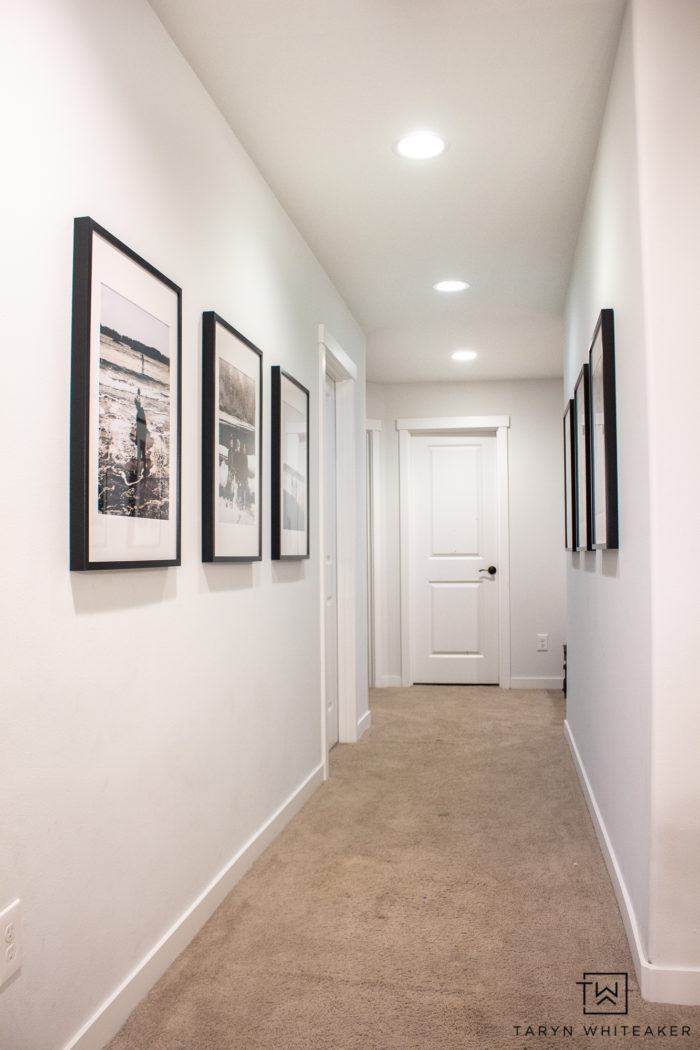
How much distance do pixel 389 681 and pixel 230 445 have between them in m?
4.26

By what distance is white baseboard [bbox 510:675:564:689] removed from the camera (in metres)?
6.32

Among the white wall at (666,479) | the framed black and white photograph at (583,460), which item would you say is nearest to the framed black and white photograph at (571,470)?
the framed black and white photograph at (583,460)

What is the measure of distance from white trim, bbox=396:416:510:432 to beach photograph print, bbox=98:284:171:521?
14.8ft

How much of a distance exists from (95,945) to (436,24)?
7.52ft

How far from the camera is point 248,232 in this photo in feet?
9.20

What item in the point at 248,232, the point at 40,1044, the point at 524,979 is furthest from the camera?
the point at 248,232

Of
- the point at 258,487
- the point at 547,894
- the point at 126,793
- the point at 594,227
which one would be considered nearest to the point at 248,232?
the point at 258,487

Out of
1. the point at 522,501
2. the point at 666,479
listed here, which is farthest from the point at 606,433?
the point at 522,501

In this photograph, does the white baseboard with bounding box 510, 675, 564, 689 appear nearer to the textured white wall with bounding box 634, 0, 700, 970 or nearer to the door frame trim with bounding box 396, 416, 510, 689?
the door frame trim with bounding box 396, 416, 510, 689

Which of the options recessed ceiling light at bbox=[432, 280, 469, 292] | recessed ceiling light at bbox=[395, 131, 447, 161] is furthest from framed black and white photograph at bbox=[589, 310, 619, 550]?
recessed ceiling light at bbox=[432, 280, 469, 292]

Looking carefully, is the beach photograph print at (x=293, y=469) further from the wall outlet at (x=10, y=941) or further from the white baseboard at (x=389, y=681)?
the white baseboard at (x=389, y=681)

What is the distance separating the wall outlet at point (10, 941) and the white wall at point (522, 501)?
5.07m

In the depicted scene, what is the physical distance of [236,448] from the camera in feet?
8.41

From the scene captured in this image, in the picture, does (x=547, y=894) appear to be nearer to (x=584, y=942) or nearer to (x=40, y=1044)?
(x=584, y=942)
